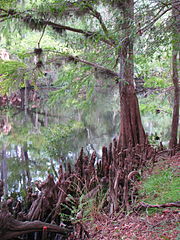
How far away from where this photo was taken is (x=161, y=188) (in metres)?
4.15

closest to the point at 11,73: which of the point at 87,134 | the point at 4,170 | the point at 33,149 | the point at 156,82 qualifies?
the point at 4,170

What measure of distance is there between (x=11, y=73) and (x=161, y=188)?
5.65 metres

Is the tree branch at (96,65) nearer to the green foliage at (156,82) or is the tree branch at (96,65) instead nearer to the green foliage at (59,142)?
the green foliage at (156,82)

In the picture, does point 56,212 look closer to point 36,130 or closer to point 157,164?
point 157,164

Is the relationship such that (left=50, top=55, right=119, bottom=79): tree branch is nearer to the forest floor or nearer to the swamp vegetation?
the swamp vegetation

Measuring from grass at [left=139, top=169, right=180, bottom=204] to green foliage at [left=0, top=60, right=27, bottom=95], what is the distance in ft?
16.6

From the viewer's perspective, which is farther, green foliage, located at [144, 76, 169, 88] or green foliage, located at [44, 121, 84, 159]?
green foliage, located at [44, 121, 84, 159]

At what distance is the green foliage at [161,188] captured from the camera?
3.69 m

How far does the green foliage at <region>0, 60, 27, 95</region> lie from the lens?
775 cm

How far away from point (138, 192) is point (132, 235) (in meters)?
1.41

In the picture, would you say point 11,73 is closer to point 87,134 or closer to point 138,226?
point 138,226

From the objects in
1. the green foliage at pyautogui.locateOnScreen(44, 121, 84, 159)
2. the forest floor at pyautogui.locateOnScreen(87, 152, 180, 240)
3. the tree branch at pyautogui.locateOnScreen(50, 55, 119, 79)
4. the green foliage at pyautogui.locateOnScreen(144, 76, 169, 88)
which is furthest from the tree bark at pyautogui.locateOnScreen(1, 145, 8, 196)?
the green foliage at pyautogui.locateOnScreen(144, 76, 169, 88)

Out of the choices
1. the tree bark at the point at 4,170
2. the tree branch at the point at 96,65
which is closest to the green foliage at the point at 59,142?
the tree bark at the point at 4,170

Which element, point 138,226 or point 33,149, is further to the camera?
point 33,149
